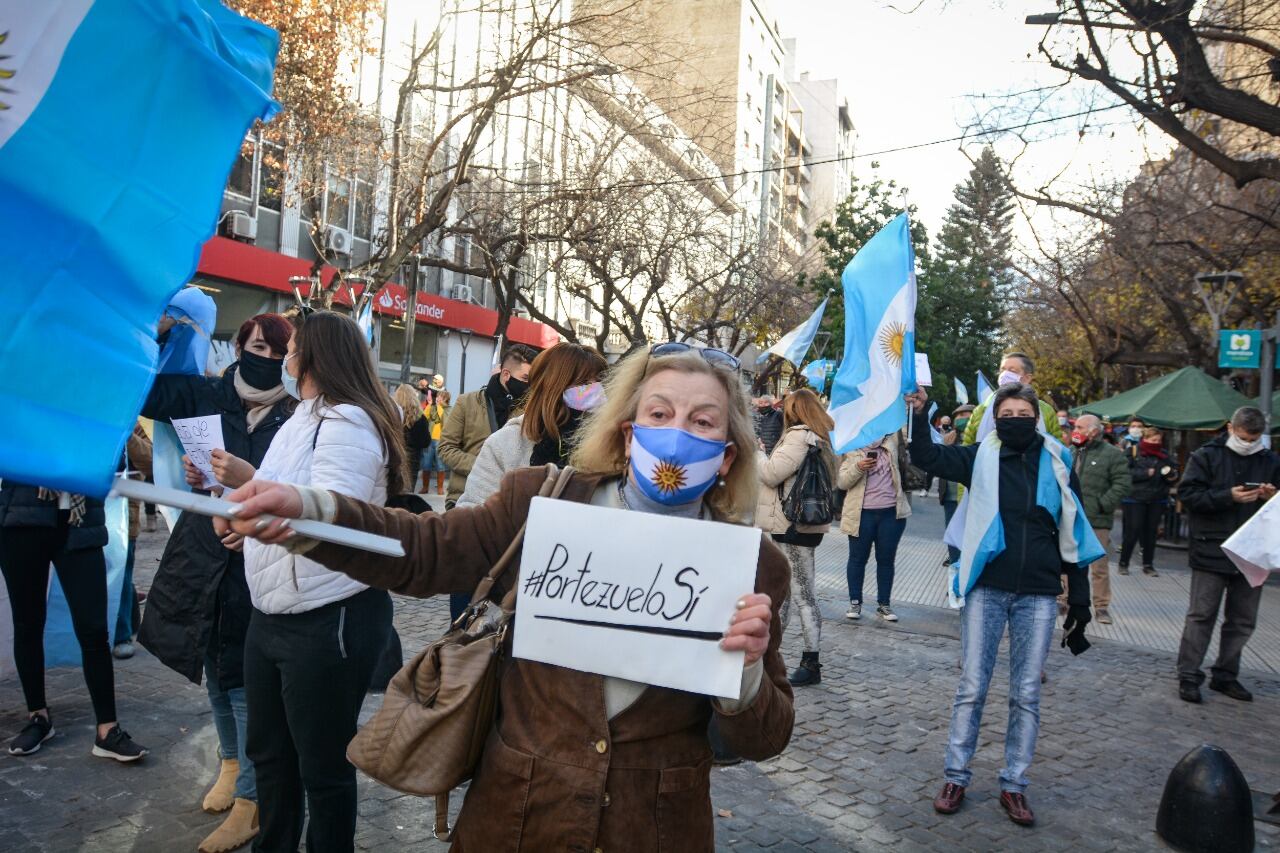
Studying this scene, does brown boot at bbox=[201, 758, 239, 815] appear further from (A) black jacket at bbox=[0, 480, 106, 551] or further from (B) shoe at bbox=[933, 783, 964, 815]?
(B) shoe at bbox=[933, 783, 964, 815]

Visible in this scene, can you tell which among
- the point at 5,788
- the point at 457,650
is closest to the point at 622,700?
the point at 457,650

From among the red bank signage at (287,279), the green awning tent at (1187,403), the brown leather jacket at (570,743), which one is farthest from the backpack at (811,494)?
the green awning tent at (1187,403)

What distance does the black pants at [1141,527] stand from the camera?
13586mm

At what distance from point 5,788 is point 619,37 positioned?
1401cm

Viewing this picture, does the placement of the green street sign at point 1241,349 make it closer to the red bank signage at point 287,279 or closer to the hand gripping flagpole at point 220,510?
the red bank signage at point 287,279

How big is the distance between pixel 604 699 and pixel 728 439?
2.22ft

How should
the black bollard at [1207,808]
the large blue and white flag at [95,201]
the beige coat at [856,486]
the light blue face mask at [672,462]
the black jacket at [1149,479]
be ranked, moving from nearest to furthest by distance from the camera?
the large blue and white flag at [95,201] < the light blue face mask at [672,462] < the black bollard at [1207,808] < the beige coat at [856,486] < the black jacket at [1149,479]

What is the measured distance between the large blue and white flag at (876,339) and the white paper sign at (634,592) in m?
3.77

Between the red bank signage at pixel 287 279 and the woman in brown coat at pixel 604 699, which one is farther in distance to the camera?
the red bank signage at pixel 287 279

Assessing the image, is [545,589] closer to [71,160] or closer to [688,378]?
[688,378]

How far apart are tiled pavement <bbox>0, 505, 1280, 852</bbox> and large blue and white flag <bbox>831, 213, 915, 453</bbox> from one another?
182 cm

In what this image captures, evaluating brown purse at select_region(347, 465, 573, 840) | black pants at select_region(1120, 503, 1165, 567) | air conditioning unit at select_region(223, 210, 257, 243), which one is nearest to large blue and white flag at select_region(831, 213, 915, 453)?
brown purse at select_region(347, 465, 573, 840)

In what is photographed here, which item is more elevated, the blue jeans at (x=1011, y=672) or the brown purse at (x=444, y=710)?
the brown purse at (x=444, y=710)

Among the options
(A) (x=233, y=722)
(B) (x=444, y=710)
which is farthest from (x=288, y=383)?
(B) (x=444, y=710)
